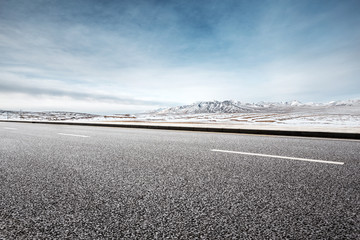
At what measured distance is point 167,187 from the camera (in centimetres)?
277

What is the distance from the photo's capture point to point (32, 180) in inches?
124

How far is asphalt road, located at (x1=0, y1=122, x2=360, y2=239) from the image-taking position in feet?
5.87

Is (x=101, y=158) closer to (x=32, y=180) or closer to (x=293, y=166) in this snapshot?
(x=32, y=180)

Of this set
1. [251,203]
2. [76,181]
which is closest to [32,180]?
[76,181]

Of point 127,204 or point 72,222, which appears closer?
point 72,222

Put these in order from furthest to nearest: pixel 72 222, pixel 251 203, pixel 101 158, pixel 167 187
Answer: pixel 101 158, pixel 167 187, pixel 251 203, pixel 72 222

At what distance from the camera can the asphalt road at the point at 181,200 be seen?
1789 millimetres

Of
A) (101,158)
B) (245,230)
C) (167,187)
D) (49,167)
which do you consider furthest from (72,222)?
(101,158)

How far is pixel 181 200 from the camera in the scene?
2.37 metres

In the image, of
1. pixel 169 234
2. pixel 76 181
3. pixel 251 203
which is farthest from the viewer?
pixel 76 181

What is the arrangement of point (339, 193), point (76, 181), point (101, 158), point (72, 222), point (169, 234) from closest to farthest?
point (169, 234), point (72, 222), point (339, 193), point (76, 181), point (101, 158)

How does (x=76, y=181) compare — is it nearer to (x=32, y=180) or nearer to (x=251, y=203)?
(x=32, y=180)

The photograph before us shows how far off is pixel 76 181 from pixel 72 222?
1.23m

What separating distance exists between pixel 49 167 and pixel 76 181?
3.88ft
